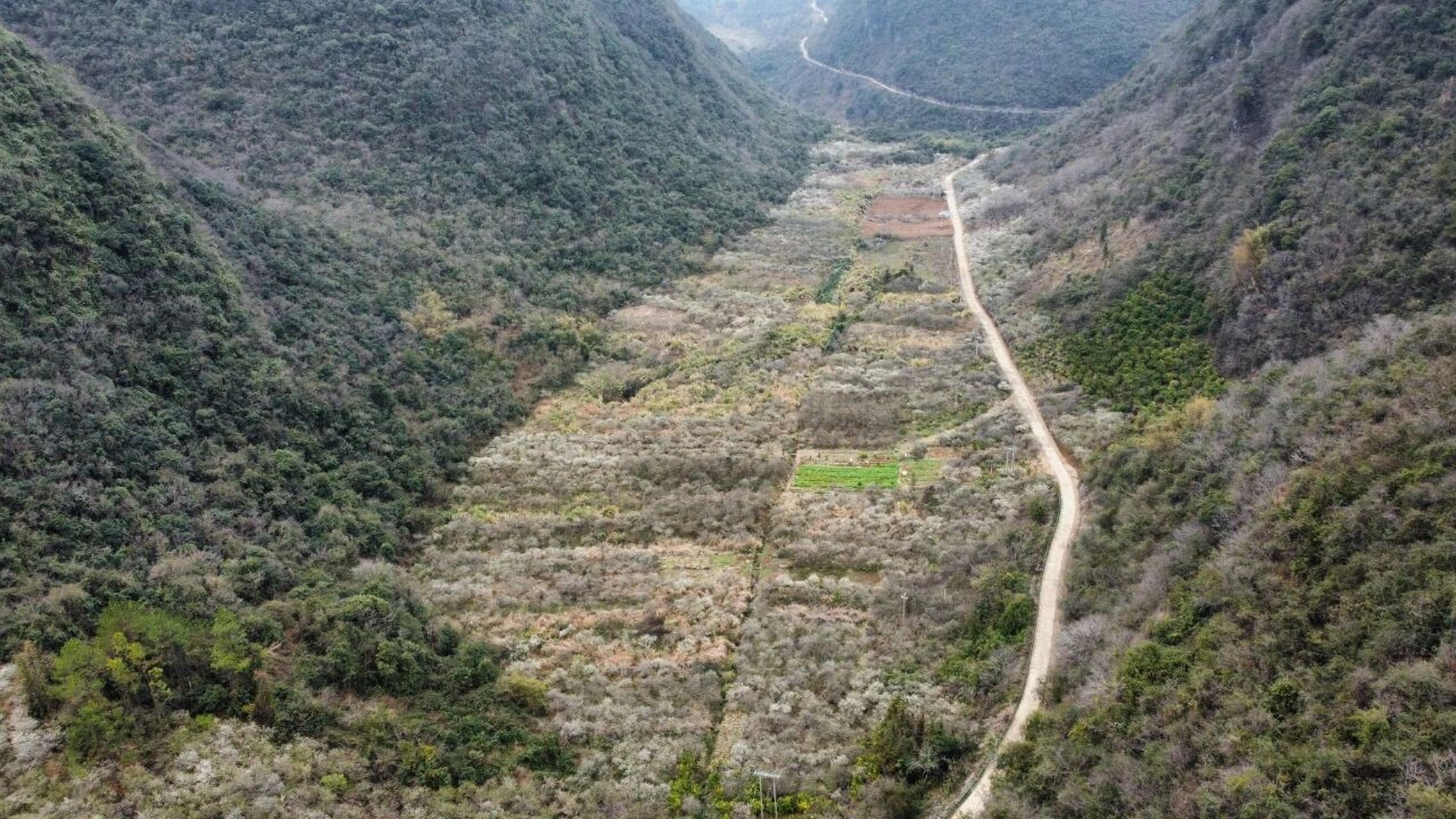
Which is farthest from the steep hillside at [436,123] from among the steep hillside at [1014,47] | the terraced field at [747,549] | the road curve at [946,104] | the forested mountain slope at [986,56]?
the steep hillside at [1014,47]

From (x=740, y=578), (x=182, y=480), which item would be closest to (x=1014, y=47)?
(x=740, y=578)

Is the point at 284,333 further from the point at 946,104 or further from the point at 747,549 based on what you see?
the point at 946,104

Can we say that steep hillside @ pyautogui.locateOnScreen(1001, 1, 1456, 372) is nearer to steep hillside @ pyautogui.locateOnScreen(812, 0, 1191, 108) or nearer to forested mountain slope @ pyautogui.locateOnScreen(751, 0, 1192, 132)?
forested mountain slope @ pyautogui.locateOnScreen(751, 0, 1192, 132)

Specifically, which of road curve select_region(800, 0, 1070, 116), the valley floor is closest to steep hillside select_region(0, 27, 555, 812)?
the valley floor

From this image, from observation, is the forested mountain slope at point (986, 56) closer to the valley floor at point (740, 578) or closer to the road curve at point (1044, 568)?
the valley floor at point (740, 578)

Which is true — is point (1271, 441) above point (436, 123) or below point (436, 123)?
below
